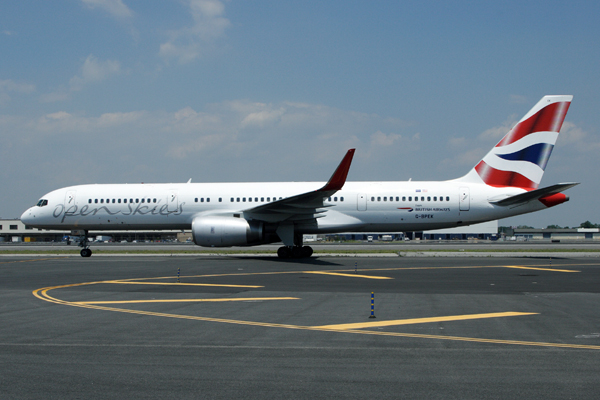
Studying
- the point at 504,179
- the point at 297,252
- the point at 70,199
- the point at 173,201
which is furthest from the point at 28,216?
the point at 504,179

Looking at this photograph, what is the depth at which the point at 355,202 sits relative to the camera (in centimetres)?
2864

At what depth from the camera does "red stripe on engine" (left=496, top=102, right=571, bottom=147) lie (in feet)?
92.8

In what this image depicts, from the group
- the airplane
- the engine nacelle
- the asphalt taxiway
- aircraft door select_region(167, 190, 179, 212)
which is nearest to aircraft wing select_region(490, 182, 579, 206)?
the airplane

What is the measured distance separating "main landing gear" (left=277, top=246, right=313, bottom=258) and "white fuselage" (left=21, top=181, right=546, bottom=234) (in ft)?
3.84

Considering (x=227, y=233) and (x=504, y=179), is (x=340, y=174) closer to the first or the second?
(x=227, y=233)

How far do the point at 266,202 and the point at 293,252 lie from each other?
353cm

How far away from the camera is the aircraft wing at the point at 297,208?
24203mm

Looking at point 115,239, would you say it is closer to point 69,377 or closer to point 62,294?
point 62,294

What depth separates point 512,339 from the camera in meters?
8.01

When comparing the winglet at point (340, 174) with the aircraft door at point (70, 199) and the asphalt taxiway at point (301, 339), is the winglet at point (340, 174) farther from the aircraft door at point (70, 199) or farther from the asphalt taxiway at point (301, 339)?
the aircraft door at point (70, 199)

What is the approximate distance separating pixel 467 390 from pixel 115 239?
105 meters

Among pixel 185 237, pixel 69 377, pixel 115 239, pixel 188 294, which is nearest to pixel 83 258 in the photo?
pixel 188 294

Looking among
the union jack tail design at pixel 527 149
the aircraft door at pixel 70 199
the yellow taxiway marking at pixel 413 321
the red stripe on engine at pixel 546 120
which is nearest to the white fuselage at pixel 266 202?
the aircraft door at pixel 70 199

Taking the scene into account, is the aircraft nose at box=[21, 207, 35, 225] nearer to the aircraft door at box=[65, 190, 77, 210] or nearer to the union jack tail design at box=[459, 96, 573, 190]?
the aircraft door at box=[65, 190, 77, 210]
